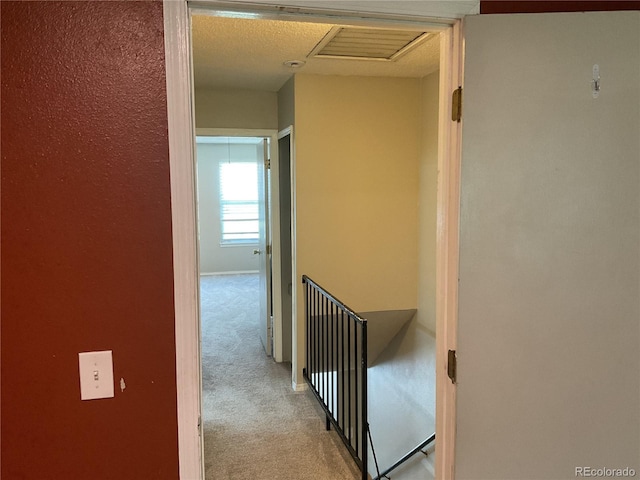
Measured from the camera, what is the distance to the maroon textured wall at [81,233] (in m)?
1.17

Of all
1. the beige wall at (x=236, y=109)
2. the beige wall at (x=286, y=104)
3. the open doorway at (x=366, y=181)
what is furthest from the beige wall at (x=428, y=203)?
the beige wall at (x=236, y=109)

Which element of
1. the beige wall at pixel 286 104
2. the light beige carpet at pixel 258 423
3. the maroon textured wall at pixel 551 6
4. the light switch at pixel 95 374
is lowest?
the light beige carpet at pixel 258 423

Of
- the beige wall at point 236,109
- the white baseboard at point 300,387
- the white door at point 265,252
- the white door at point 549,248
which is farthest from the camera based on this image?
the white door at point 265,252

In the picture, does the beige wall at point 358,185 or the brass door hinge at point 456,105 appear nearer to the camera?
the brass door hinge at point 456,105

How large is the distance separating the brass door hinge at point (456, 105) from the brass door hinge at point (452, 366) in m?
0.71

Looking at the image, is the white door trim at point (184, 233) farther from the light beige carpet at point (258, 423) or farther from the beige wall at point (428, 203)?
the beige wall at point (428, 203)

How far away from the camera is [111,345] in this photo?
126cm

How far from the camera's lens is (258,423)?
3334 mm

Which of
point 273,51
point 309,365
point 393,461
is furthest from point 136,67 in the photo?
point 393,461

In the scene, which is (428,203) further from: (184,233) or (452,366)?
(184,233)

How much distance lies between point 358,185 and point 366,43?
1194 mm

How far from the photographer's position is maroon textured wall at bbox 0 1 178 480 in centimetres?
117

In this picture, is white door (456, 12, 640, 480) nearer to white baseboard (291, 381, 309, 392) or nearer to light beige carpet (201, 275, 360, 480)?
light beige carpet (201, 275, 360, 480)

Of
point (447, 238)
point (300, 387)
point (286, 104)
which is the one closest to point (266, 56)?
point (286, 104)
